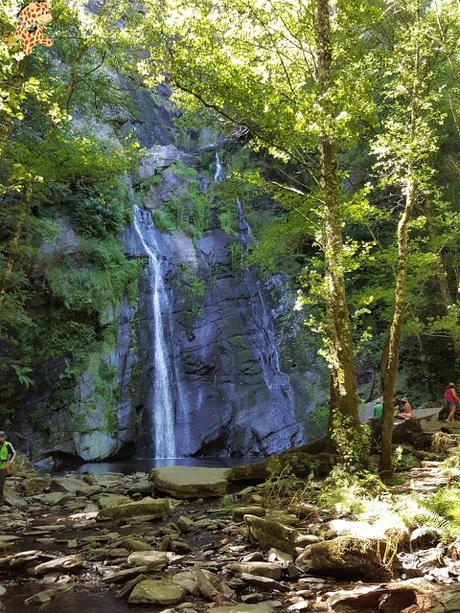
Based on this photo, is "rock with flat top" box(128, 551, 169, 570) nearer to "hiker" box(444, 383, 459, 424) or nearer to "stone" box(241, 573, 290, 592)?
"stone" box(241, 573, 290, 592)

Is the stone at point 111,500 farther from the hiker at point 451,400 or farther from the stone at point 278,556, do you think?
the hiker at point 451,400

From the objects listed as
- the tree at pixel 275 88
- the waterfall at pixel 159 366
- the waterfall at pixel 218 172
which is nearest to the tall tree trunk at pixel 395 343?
the tree at pixel 275 88

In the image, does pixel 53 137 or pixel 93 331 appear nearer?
pixel 53 137

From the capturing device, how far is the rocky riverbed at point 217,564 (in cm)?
448

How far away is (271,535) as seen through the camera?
5938 mm

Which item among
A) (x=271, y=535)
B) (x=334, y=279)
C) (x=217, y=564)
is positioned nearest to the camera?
(x=217, y=564)

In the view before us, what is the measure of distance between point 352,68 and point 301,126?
7.90 ft

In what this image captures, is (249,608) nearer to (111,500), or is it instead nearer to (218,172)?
(111,500)

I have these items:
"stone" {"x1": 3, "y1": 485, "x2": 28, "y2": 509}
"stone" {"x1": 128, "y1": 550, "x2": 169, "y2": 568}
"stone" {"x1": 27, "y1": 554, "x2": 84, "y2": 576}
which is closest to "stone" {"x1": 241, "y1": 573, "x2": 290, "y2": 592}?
"stone" {"x1": 128, "y1": 550, "x2": 169, "y2": 568}

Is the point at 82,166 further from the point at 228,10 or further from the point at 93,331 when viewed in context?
the point at 93,331

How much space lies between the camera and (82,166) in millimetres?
11898

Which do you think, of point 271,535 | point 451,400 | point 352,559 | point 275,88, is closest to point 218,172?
point 451,400

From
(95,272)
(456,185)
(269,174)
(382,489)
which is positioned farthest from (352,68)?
(269,174)

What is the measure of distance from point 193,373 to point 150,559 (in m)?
16.3
